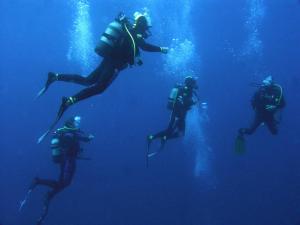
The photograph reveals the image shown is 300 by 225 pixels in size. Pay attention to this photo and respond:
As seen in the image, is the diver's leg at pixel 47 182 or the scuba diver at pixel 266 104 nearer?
the diver's leg at pixel 47 182

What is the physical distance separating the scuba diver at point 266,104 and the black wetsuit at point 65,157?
4345 millimetres

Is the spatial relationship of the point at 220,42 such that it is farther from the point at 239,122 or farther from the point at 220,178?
the point at 220,178

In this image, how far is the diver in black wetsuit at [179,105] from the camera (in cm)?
988

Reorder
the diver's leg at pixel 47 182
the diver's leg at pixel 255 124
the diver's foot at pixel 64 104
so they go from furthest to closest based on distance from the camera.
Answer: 1. the diver's leg at pixel 255 124
2. the diver's leg at pixel 47 182
3. the diver's foot at pixel 64 104

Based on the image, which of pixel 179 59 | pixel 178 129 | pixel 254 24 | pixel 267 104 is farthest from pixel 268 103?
pixel 254 24

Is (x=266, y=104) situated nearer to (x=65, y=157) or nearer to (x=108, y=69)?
(x=65, y=157)

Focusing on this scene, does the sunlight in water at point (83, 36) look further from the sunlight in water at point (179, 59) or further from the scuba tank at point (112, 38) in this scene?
the scuba tank at point (112, 38)

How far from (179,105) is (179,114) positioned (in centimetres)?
29

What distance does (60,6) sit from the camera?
197 feet

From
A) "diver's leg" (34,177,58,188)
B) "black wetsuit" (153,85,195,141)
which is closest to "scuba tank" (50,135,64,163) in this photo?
"diver's leg" (34,177,58,188)

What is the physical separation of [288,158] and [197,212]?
1422cm

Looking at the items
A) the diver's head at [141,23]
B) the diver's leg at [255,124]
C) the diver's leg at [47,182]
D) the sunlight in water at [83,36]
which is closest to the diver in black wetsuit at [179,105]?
the diver's leg at [255,124]

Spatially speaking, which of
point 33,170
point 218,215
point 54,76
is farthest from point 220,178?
point 54,76

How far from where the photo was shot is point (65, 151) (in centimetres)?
945
